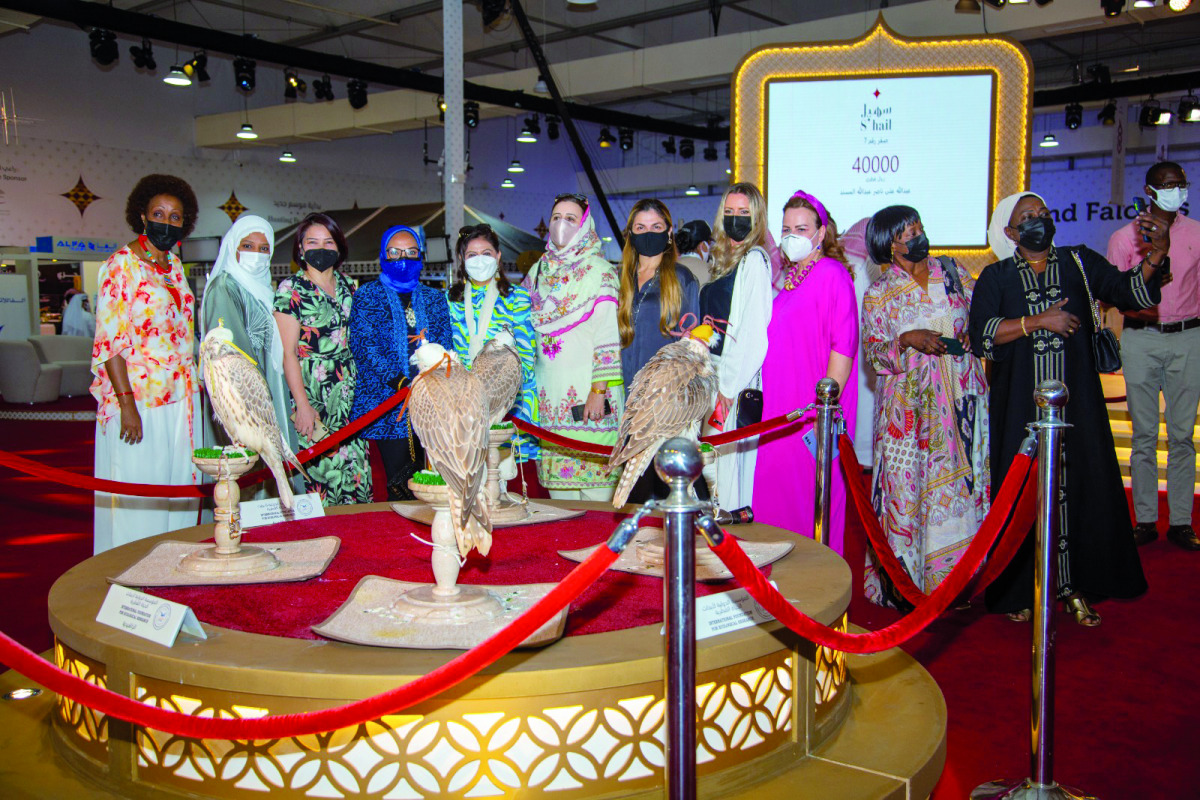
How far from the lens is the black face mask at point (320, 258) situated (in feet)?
12.6

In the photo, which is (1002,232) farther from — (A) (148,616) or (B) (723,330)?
A: (A) (148,616)

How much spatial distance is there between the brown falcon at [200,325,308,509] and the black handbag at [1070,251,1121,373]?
309cm

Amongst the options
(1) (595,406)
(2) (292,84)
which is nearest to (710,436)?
(1) (595,406)

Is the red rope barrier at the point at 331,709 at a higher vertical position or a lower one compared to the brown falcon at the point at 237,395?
lower

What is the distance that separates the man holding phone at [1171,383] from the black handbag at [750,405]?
2586 millimetres

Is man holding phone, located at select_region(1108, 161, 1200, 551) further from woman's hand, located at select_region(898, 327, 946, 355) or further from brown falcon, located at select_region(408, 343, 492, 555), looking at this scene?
brown falcon, located at select_region(408, 343, 492, 555)

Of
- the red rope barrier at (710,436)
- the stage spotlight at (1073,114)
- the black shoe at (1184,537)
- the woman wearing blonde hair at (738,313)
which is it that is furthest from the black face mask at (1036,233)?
the stage spotlight at (1073,114)

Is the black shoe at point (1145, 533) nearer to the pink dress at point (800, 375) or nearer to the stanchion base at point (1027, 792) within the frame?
the pink dress at point (800, 375)

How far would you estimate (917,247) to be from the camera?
3719mm

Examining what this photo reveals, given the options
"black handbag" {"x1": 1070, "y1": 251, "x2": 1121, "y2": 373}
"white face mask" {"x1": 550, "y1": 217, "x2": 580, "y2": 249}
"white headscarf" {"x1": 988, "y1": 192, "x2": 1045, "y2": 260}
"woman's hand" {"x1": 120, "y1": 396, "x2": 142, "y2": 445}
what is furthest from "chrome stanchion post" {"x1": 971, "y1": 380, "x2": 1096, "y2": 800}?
"woman's hand" {"x1": 120, "y1": 396, "x2": 142, "y2": 445}

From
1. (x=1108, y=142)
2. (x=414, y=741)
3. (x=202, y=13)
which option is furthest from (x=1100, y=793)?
(x=1108, y=142)

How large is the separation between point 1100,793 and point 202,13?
568 inches

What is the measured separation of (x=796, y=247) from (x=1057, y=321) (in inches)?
41.2

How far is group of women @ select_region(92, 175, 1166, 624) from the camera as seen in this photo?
12.0 feet
